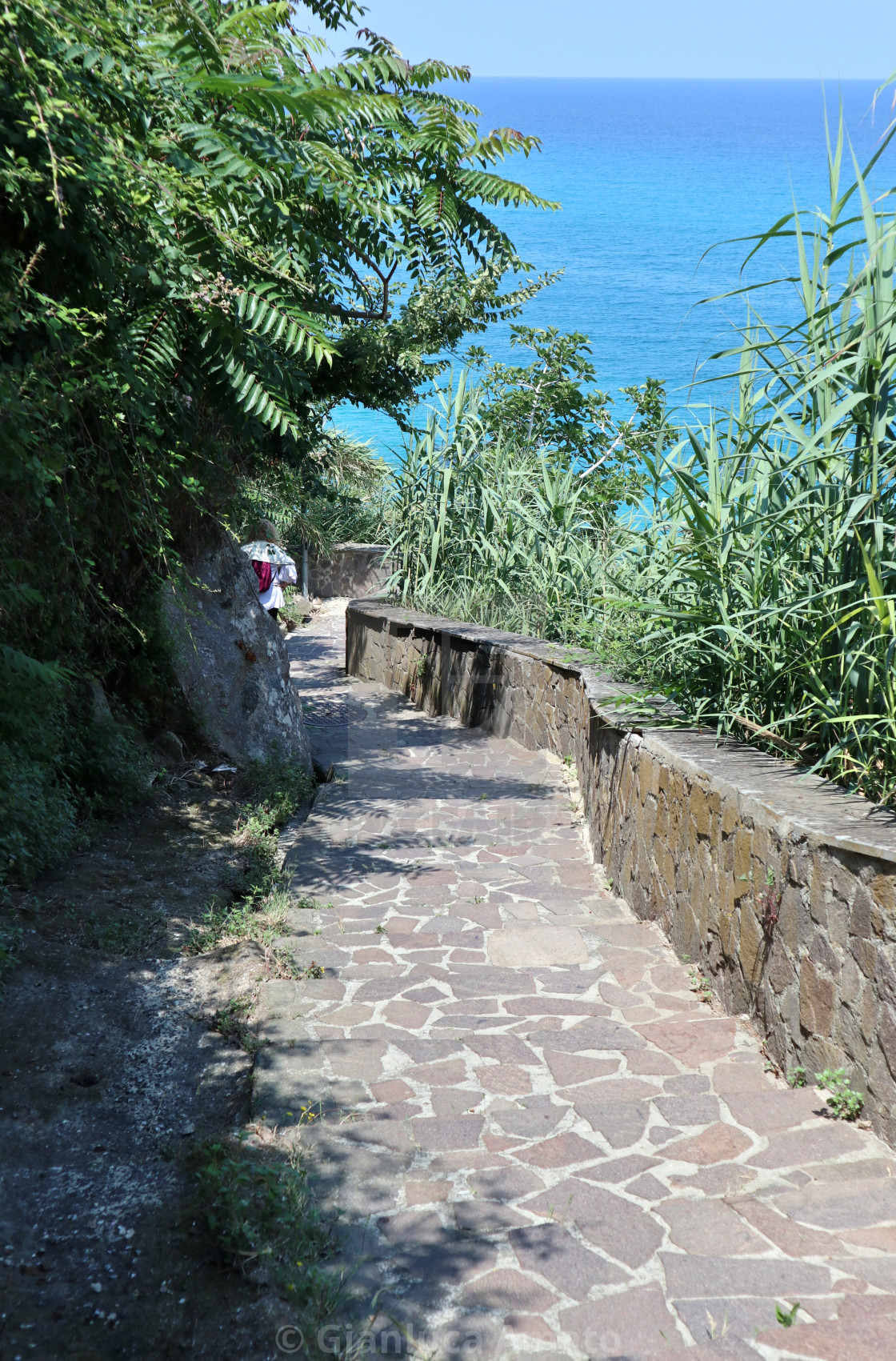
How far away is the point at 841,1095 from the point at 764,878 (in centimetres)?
85

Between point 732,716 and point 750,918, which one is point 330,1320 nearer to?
point 750,918

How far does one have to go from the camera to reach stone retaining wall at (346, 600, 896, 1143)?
329 cm

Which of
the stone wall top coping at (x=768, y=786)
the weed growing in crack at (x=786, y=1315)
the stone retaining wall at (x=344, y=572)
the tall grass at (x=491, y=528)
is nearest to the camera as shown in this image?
the weed growing in crack at (x=786, y=1315)

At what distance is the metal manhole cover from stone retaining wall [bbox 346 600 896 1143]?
4.37 metres

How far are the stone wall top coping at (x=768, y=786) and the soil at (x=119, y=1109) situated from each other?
2163 millimetres

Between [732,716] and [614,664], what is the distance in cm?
185

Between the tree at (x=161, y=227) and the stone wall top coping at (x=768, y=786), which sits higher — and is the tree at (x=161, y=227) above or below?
above

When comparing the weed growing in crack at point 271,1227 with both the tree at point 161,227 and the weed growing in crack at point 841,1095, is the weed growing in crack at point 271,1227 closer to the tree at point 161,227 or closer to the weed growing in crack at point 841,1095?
the weed growing in crack at point 841,1095

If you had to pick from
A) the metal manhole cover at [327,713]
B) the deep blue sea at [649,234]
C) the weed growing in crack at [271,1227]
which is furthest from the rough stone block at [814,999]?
the metal manhole cover at [327,713]

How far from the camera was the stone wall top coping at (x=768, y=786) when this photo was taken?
3.45 meters

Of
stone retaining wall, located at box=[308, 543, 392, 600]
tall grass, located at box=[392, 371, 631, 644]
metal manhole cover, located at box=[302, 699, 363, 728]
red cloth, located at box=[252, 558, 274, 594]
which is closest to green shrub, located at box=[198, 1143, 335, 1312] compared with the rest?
tall grass, located at box=[392, 371, 631, 644]

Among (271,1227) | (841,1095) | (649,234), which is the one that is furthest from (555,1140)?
(649,234)

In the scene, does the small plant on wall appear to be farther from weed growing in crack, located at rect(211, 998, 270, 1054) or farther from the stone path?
weed growing in crack, located at rect(211, 998, 270, 1054)

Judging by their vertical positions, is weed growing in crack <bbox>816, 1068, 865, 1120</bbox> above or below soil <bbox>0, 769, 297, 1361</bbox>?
above
